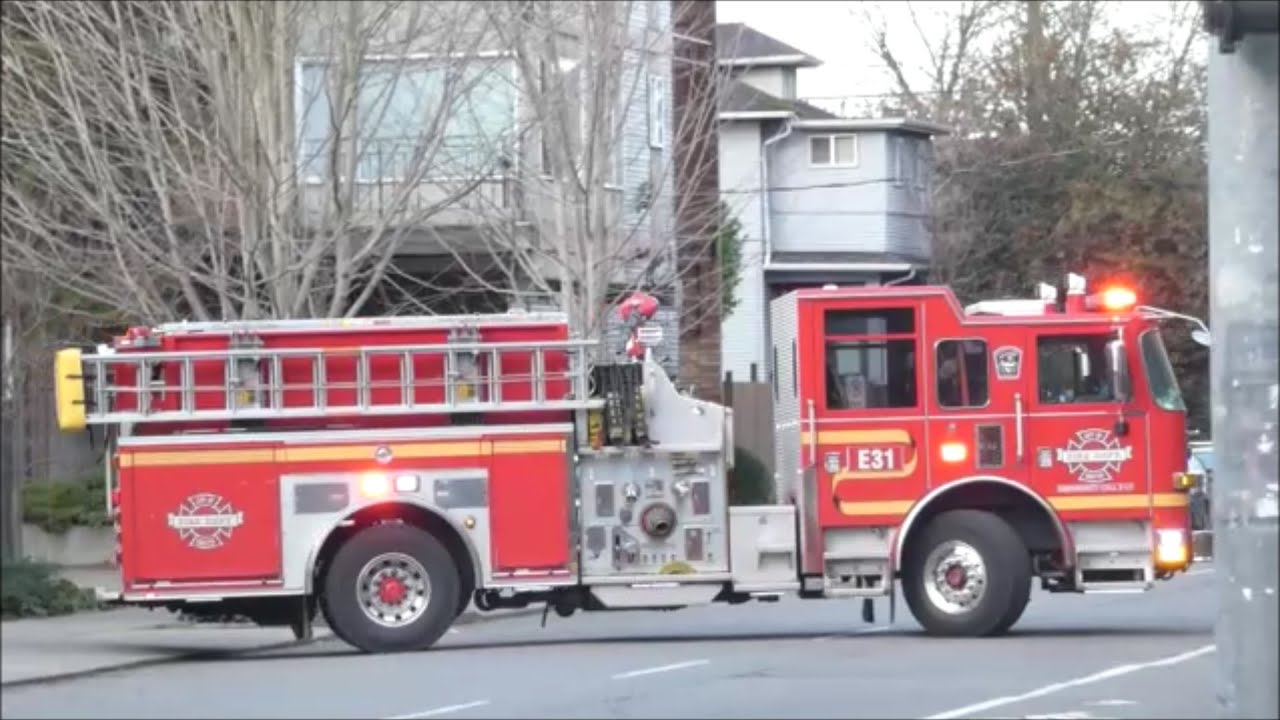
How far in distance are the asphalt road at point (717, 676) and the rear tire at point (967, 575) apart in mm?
213

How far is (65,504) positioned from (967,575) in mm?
8000

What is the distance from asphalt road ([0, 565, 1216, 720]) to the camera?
13.6m

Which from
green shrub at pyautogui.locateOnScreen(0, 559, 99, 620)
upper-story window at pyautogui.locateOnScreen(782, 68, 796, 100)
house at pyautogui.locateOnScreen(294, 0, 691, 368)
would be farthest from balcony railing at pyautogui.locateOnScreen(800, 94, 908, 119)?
green shrub at pyautogui.locateOnScreen(0, 559, 99, 620)

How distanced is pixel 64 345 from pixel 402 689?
17.9 ft

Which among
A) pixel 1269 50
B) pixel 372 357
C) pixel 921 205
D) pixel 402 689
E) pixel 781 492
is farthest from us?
pixel 921 205

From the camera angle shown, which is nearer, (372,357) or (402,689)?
(402,689)

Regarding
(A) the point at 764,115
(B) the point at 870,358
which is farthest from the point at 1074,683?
(A) the point at 764,115

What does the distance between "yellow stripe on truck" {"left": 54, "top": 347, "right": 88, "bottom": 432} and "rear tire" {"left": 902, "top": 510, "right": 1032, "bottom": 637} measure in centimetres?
650

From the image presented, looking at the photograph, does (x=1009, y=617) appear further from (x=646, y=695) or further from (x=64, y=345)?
(x=64, y=345)

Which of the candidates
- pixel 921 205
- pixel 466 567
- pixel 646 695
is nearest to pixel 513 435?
pixel 466 567

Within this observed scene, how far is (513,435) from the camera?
1761 cm

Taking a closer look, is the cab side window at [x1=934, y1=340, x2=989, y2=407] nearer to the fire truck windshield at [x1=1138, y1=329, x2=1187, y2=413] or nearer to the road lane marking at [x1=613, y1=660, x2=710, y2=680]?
the fire truck windshield at [x1=1138, y1=329, x2=1187, y2=413]

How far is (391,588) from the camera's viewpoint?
17.7 m

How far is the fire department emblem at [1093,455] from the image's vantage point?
1800cm
